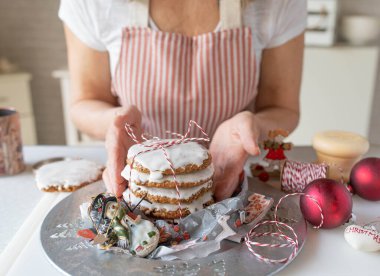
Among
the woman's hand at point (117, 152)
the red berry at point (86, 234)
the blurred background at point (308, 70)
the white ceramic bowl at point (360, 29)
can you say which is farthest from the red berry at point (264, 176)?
the white ceramic bowl at point (360, 29)

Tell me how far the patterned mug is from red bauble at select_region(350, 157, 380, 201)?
2.26 ft

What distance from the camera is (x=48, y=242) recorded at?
0.64 m

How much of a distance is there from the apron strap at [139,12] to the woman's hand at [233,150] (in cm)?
37

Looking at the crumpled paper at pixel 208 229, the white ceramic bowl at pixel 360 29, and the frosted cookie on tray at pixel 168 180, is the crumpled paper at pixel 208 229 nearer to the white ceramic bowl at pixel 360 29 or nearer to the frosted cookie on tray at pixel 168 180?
the frosted cookie on tray at pixel 168 180

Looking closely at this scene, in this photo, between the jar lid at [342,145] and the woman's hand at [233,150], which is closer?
the woman's hand at [233,150]

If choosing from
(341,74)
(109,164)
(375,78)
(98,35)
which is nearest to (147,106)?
(98,35)

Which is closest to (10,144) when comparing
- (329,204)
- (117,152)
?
(117,152)

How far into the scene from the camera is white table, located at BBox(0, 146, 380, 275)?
1.99ft

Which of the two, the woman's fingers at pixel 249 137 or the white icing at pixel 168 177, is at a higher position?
the woman's fingers at pixel 249 137

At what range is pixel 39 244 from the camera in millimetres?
664

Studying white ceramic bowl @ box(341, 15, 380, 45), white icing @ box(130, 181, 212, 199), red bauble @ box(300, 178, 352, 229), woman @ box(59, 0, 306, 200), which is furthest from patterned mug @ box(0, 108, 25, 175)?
white ceramic bowl @ box(341, 15, 380, 45)

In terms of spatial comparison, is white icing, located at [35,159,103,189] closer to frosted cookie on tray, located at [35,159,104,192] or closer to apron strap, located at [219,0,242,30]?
frosted cookie on tray, located at [35,159,104,192]

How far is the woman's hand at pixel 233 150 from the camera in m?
0.72

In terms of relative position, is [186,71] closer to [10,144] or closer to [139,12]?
[139,12]
